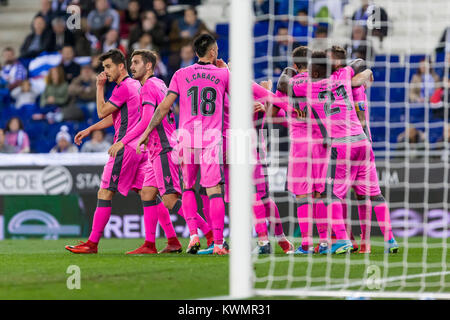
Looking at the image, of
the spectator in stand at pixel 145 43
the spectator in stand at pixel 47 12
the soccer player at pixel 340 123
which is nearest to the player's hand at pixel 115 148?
the soccer player at pixel 340 123

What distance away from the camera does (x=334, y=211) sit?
7.83 m

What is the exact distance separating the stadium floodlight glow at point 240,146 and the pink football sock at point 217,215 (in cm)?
229

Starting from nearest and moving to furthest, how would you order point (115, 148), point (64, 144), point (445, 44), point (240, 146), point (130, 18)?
point (240, 146), point (115, 148), point (445, 44), point (64, 144), point (130, 18)

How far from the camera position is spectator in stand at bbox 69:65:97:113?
567 inches

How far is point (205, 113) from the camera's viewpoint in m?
7.81

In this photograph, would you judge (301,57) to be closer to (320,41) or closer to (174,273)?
(174,273)

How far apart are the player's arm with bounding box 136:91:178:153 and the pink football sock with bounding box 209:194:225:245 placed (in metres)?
0.79

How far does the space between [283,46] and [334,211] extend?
603 centimetres

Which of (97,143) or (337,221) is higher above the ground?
(97,143)

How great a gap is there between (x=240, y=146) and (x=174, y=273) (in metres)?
1.37

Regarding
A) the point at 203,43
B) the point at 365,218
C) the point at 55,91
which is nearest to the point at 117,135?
the point at 203,43

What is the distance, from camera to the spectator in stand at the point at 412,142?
1128 centimetres

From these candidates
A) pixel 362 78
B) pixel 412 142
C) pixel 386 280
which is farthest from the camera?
pixel 412 142

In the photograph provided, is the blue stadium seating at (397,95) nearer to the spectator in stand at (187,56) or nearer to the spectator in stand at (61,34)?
the spectator in stand at (187,56)
